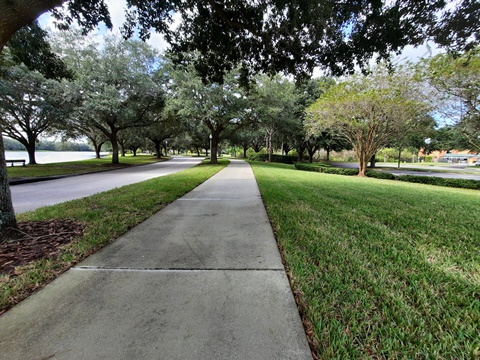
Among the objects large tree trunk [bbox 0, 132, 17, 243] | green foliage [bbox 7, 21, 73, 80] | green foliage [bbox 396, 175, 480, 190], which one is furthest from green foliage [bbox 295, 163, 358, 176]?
large tree trunk [bbox 0, 132, 17, 243]

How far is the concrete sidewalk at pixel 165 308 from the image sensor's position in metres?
1.44

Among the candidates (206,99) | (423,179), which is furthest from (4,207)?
(423,179)

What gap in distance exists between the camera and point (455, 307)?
182cm

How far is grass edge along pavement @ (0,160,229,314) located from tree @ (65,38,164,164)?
35.3ft

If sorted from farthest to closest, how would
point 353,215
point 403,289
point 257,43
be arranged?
1. point 257,43
2. point 353,215
3. point 403,289

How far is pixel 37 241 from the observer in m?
3.11

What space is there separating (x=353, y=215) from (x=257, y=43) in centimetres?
494

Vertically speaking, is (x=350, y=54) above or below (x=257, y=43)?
below

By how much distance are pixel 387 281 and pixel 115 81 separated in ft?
62.1

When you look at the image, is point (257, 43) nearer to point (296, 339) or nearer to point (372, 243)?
point (372, 243)

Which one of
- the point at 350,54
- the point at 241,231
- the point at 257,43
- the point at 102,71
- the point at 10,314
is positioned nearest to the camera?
the point at 10,314

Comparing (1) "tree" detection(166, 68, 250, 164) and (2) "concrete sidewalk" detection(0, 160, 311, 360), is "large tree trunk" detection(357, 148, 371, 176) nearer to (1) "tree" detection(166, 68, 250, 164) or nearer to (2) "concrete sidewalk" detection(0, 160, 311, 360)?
(1) "tree" detection(166, 68, 250, 164)

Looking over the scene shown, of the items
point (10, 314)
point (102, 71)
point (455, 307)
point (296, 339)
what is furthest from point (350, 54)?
point (102, 71)

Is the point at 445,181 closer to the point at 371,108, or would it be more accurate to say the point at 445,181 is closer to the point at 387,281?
the point at 371,108
